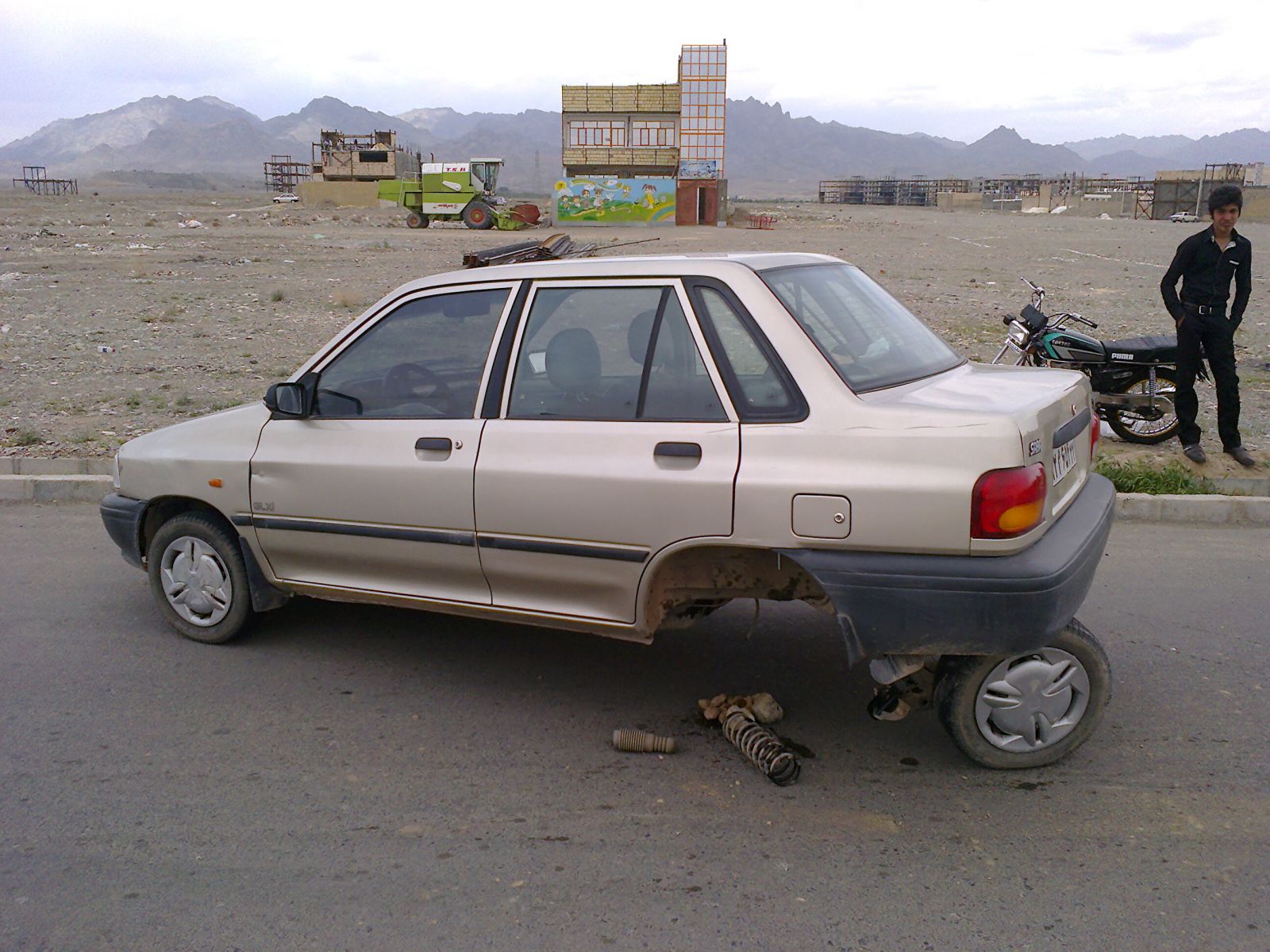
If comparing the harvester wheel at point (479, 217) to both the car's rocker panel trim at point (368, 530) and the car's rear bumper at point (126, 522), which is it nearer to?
the car's rear bumper at point (126, 522)

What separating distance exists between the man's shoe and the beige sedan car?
4.17 metres

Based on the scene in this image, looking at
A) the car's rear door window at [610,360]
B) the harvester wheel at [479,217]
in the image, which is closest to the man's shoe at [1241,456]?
the car's rear door window at [610,360]

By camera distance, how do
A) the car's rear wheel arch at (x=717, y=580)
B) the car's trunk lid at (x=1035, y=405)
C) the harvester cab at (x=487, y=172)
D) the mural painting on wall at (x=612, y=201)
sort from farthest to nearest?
the mural painting on wall at (x=612, y=201)
the harvester cab at (x=487, y=172)
the car's rear wheel arch at (x=717, y=580)
the car's trunk lid at (x=1035, y=405)

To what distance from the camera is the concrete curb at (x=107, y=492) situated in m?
7.36

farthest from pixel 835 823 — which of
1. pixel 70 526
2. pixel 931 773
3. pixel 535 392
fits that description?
pixel 70 526

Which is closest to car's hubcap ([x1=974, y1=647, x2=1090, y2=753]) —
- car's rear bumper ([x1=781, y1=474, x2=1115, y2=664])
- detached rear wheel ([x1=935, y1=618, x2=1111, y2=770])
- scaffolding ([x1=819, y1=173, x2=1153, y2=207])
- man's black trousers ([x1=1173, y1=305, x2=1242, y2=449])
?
detached rear wheel ([x1=935, y1=618, x2=1111, y2=770])

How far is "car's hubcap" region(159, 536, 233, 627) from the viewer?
5121 millimetres

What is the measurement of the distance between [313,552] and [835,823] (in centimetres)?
247

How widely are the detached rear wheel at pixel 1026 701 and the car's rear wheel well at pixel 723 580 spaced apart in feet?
1.77

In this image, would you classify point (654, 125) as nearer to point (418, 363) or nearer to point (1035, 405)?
point (418, 363)

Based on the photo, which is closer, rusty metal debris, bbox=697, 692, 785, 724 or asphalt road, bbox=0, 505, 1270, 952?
asphalt road, bbox=0, 505, 1270, 952

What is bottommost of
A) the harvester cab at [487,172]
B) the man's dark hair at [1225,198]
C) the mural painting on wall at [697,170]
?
the man's dark hair at [1225,198]

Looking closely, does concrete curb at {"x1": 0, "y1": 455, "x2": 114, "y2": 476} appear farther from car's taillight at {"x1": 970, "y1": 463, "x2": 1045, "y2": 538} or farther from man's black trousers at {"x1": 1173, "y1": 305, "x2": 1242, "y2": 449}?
man's black trousers at {"x1": 1173, "y1": 305, "x2": 1242, "y2": 449}

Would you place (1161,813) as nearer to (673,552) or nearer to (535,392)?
(673,552)
